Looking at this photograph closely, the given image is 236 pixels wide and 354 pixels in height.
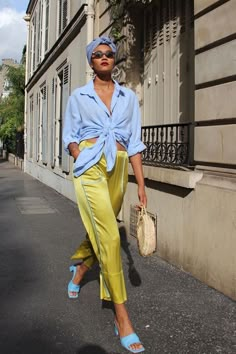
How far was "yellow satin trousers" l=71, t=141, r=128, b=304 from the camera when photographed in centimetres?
358

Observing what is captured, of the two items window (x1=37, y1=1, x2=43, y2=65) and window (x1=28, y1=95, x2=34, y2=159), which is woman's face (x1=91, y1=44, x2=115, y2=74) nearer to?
window (x1=37, y1=1, x2=43, y2=65)

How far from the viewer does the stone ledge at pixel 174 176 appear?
16.7ft

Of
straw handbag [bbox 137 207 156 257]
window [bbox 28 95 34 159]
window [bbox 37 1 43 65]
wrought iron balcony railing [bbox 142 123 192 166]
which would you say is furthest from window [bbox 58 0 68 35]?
straw handbag [bbox 137 207 156 257]

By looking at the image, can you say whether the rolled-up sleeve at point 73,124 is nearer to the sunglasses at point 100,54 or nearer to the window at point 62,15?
the sunglasses at point 100,54

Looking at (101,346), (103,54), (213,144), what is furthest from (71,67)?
(101,346)

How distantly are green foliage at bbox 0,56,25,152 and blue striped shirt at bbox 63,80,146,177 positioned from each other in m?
26.2

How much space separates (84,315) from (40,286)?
100cm

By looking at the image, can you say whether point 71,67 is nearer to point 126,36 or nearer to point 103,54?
point 126,36

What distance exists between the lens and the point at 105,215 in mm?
3615

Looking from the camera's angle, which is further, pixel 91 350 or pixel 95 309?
pixel 95 309

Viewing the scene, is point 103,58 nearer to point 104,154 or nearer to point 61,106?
point 104,154

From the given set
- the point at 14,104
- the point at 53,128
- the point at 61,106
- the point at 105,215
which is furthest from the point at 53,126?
the point at 14,104

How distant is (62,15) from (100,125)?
37.5 feet

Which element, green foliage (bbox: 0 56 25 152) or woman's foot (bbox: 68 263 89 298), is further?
green foliage (bbox: 0 56 25 152)
